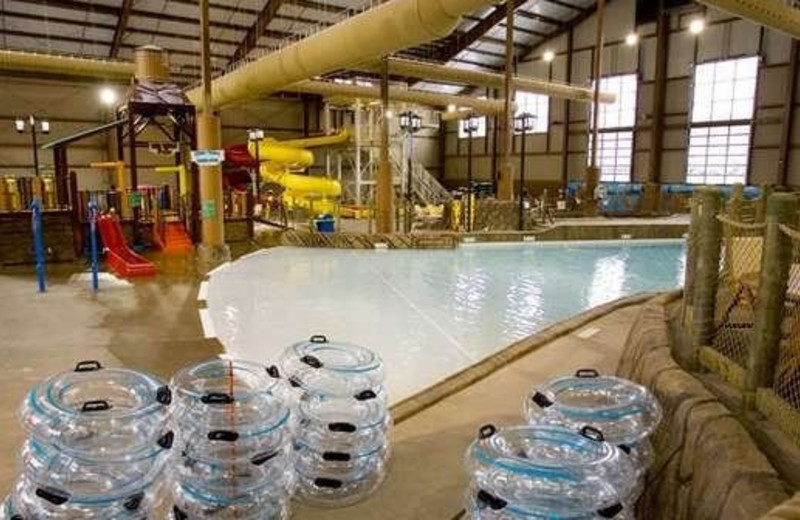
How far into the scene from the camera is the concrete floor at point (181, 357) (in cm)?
273

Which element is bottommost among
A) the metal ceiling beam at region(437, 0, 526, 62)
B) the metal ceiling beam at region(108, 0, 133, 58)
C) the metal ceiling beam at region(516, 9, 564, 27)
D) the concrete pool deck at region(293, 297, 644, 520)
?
the concrete pool deck at region(293, 297, 644, 520)

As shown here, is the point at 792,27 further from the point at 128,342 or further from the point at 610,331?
the point at 128,342

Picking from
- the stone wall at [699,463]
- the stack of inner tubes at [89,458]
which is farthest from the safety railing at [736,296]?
the stack of inner tubes at [89,458]

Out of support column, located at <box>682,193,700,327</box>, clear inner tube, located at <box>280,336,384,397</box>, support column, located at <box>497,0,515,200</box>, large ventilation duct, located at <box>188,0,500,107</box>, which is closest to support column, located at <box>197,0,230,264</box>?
large ventilation duct, located at <box>188,0,500,107</box>

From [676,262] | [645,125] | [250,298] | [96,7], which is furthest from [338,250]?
[645,125]

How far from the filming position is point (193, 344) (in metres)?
5.38

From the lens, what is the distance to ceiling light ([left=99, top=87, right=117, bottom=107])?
17.8m

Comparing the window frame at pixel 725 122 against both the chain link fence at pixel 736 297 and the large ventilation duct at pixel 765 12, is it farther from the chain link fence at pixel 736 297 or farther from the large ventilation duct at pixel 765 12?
the chain link fence at pixel 736 297

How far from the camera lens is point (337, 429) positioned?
268 centimetres

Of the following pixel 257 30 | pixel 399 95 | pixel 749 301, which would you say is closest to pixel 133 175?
pixel 399 95

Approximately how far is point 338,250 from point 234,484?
10.4 metres

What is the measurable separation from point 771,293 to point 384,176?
10.6 meters

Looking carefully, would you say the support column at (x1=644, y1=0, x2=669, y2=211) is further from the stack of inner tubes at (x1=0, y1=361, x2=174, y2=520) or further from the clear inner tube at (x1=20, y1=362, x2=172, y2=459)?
the stack of inner tubes at (x1=0, y1=361, x2=174, y2=520)

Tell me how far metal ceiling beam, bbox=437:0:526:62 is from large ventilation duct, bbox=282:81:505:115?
13.4 ft
